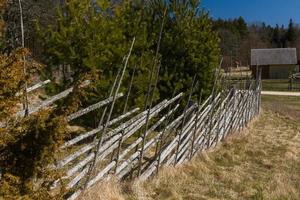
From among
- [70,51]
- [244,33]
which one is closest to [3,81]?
[70,51]

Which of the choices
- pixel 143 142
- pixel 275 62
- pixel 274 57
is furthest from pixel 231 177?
pixel 274 57

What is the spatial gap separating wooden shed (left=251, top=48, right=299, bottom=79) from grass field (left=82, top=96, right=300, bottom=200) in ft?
123

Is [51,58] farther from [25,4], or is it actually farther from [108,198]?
[25,4]

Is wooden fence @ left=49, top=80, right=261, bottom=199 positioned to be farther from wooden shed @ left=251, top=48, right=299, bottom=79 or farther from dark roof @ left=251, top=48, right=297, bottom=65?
wooden shed @ left=251, top=48, right=299, bottom=79

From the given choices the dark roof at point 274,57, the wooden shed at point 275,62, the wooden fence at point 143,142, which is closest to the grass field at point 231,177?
the wooden fence at point 143,142

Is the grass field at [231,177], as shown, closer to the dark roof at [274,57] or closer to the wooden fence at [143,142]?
the wooden fence at [143,142]

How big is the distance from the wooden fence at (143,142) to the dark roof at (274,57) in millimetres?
35366

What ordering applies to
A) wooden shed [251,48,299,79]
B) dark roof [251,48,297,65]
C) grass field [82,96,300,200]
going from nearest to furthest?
grass field [82,96,300,200], dark roof [251,48,297,65], wooden shed [251,48,299,79]

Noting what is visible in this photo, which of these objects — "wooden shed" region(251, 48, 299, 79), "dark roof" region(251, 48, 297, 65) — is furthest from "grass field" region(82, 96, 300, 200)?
"wooden shed" region(251, 48, 299, 79)

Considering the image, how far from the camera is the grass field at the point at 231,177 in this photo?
5344 mm

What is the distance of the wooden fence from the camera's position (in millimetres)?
4688

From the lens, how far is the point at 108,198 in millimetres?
4617

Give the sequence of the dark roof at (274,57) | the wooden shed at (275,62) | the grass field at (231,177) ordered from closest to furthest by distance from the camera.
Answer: the grass field at (231,177), the dark roof at (274,57), the wooden shed at (275,62)

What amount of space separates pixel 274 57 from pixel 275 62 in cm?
75
